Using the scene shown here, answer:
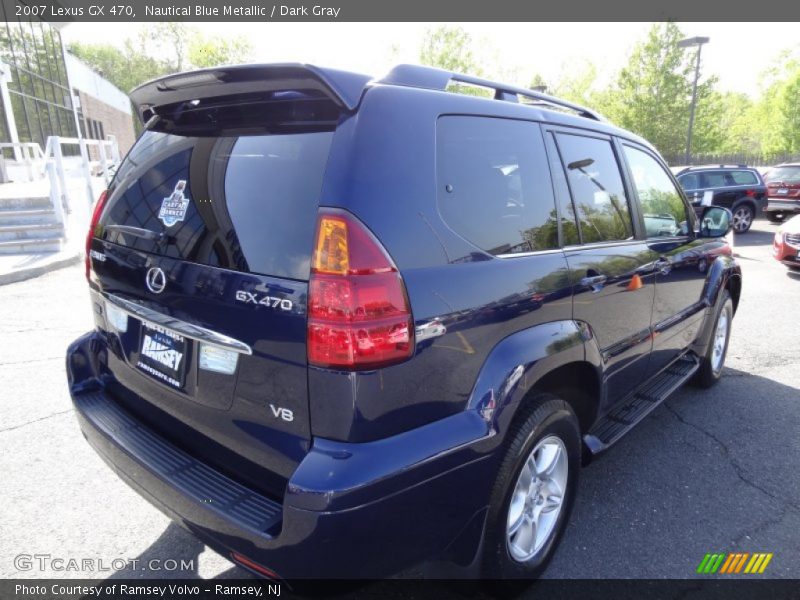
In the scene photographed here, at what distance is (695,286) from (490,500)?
8.63ft

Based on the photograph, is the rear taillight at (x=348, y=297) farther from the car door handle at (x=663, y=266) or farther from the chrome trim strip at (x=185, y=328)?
the car door handle at (x=663, y=266)

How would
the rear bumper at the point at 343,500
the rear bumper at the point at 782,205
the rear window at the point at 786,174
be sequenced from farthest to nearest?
the rear window at the point at 786,174, the rear bumper at the point at 782,205, the rear bumper at the point at 343,500

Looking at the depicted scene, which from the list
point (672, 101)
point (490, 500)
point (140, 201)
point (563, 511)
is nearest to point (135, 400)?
point (140, 201)

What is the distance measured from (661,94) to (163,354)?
31.9 m

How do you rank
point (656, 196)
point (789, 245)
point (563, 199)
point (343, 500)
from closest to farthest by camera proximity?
point (343, 500) → point (563, 199) → point (656, 196) → point (789, 245)

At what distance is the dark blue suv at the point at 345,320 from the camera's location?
151 cm

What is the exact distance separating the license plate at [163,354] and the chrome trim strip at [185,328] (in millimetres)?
31

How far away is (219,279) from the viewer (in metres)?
1.69

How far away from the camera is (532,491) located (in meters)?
2.20

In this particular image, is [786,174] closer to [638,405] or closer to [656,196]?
[656,196]

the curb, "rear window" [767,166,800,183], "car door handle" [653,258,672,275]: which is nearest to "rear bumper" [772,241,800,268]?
"car door handle" [653,258,672,275]

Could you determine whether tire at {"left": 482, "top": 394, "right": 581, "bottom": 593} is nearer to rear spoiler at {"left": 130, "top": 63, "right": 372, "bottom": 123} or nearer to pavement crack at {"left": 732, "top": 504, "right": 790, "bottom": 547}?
pavement crack at {"left": 732, "top": 504, "right": 790, "bottom": 547}

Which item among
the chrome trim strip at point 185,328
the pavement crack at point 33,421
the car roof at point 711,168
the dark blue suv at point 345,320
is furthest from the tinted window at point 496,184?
the car roof at point 711,168

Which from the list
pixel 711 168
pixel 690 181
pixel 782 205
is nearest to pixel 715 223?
pixel 690 181
